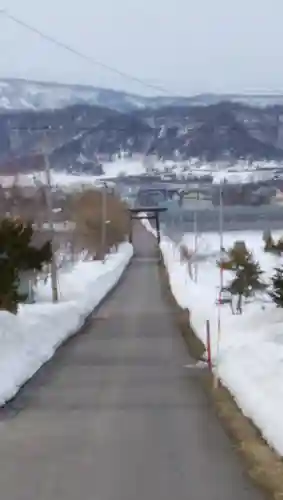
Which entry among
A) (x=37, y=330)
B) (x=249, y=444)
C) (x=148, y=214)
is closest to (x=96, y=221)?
(x=148, y=214)

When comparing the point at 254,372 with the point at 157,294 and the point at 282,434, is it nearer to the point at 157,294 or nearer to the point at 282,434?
the point at 282,434

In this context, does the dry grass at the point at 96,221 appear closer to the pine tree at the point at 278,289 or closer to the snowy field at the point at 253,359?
the snowy field at the point at 253,359

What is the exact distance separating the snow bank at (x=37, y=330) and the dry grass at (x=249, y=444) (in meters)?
3.50

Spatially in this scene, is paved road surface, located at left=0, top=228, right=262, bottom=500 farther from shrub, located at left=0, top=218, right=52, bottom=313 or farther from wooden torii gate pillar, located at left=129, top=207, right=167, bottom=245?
wooden torii gate pillar, located at left=129, top=207, right=167, bottom=245

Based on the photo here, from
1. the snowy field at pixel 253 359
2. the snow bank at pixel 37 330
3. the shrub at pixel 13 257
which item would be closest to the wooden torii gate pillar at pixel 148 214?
the snow bank at pixel 37 330

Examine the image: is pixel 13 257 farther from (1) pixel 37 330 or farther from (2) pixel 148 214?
(2) pixel 148 214

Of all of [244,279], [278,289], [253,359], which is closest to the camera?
[253,359]

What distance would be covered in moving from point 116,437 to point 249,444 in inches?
70.3

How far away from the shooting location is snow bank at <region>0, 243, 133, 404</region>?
20.8m

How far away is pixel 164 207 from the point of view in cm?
15300

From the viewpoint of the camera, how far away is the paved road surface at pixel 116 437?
10.4 meters

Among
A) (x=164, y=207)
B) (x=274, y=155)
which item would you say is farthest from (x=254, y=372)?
(x=274, y=155)

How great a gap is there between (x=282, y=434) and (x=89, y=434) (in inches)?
108

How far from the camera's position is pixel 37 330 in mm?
28297
